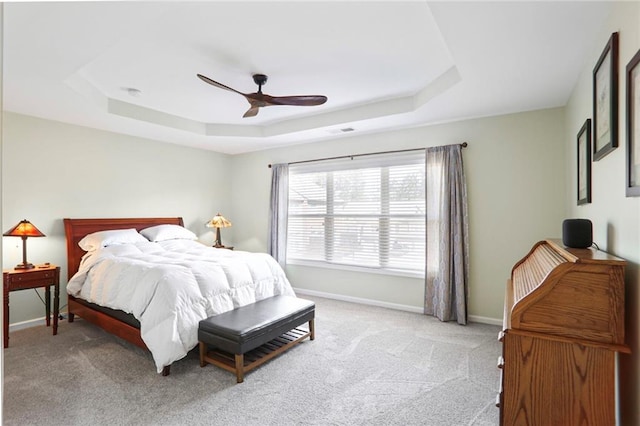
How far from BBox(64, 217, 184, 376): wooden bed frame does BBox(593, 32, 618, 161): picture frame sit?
3.25m

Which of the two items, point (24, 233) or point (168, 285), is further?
point (24, 233)

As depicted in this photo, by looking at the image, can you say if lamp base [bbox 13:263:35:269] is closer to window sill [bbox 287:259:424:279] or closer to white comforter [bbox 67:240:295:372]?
white comforter [bbox 67:240:295:372]

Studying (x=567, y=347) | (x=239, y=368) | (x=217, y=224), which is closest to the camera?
(x=567, y=347)

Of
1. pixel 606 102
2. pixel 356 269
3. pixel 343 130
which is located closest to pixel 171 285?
pixel 356 269

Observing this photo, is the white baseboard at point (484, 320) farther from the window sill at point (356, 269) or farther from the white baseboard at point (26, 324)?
the white baseboard at point (26, 324)

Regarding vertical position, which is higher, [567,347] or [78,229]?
[78,229]

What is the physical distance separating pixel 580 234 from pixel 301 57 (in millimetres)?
2280

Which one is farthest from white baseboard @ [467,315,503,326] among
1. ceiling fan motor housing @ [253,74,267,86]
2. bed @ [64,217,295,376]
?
ceiling fan motor housing @ [253,74,267,86]

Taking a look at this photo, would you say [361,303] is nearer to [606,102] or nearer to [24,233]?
[606,102]

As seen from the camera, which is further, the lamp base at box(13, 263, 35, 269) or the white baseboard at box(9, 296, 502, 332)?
the white baseboard at box(9, 296, 502, 332)

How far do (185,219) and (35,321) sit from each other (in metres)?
2.22

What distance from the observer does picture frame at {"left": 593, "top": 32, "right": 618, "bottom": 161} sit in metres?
1.65

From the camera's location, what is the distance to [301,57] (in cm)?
271

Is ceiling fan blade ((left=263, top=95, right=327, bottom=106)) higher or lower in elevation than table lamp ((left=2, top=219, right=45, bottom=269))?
higher
